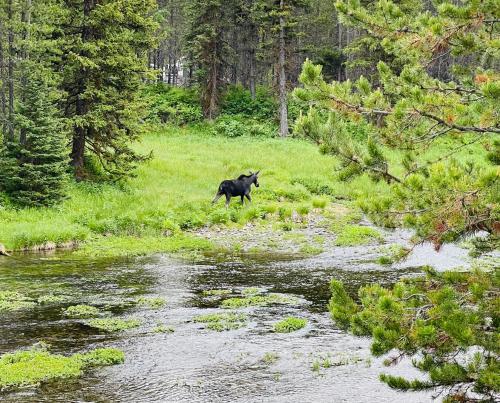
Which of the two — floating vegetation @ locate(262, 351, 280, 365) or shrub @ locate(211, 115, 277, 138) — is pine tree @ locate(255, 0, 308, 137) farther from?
floating vegetation @ locate(262, 351, 280, 365)

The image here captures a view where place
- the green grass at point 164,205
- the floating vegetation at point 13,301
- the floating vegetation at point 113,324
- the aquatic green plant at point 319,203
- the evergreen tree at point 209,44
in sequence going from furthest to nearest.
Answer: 1. the evergreen tree at point 209,44
2. the aquatic green plant at point 319,203
3. the green grass at point 164,205
4. the floating vegetation at point 13,301
5. the floating vegetation at point 113,324

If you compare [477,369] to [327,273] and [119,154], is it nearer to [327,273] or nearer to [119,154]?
[327,273]

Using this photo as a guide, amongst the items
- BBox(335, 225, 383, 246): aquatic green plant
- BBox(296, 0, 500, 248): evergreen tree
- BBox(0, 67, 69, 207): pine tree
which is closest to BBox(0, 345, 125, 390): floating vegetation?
BBox(296, 0, 500, 248): evergreen tree

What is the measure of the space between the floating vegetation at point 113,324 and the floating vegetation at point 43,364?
1.29 meters

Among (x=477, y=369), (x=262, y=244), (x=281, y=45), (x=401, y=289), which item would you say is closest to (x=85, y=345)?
(x=401, y=289)

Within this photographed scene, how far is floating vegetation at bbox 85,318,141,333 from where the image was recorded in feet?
35.7

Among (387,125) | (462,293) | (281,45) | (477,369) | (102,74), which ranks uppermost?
(281,45)

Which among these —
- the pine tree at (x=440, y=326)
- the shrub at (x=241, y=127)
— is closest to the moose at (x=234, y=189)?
the pine tree at (x=440, y=326)

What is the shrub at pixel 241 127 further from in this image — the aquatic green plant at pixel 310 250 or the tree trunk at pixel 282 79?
the aquatic green plant at pixel 310 250

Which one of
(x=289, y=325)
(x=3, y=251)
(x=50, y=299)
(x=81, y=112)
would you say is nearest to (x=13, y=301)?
(x=50, y=299)

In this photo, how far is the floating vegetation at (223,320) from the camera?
10922 mm

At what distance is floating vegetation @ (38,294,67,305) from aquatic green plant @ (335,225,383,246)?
393 inches

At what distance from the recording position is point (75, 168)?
84.6 ft

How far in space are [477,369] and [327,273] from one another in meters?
10.5
